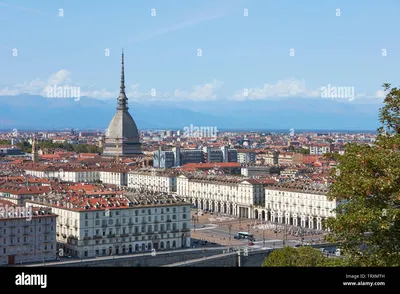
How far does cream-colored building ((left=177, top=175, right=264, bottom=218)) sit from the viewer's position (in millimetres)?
65250

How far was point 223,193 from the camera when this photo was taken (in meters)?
68.7

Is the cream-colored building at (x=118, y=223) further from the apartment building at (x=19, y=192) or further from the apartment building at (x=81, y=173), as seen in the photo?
the apartment building at (x=81, y=173)

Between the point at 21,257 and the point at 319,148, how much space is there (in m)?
114

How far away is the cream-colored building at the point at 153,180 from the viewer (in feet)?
254

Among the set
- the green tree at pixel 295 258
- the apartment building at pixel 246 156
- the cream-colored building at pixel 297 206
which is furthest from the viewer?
the apartment building at pixel 246 156

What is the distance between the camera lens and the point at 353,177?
1188 centimetres

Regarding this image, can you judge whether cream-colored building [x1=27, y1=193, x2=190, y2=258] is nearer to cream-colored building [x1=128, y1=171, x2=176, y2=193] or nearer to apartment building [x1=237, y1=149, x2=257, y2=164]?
cream-colored building [x1=128, y1=171, x2=176, y2=193]

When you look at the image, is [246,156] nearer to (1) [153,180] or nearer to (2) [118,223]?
(1) [153,180]

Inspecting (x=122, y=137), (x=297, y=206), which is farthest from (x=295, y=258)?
(x=122, y=137)

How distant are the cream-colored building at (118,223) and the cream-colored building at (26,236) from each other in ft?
6.74

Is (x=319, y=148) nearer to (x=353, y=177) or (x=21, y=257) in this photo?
(x=21, y=257)

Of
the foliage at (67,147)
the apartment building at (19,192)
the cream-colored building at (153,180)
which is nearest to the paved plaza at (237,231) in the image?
the apartment building at (19,192)

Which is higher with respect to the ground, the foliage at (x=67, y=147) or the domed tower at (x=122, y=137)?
the domed tower at (x=122, y=137)
